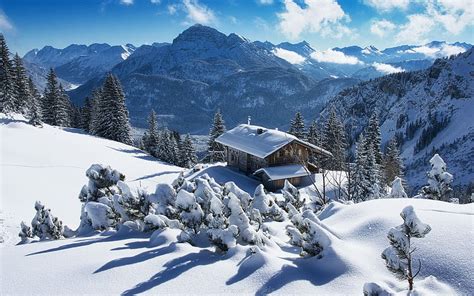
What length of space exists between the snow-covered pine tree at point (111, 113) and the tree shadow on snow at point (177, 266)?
179ft

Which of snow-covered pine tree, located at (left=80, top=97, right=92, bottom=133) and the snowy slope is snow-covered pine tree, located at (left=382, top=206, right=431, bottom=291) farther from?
snow-covered pine tree, located at (left=80, top=97, right=92, bottom=133)

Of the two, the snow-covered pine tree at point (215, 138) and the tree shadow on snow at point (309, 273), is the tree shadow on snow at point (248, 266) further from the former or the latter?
the snow-covered pine tree at point (215, 138)

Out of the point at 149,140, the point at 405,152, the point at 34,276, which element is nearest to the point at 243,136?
the point at 149,140

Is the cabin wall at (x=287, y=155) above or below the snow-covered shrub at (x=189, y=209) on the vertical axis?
Result: above

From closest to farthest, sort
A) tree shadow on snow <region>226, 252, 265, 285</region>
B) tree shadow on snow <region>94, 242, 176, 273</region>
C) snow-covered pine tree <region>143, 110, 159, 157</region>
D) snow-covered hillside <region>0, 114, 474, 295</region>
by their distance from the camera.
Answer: snow-covered hillside <region>0, 114, 474, 295</region>
tree shadow on snow <region>226, 252, 265, 285</region>
tree shadow on snow <region>94, 242, 176, 273</region>
snow-covered pine tree <region>143, 110, 159, 157</region>

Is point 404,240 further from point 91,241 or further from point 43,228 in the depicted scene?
point 43,228

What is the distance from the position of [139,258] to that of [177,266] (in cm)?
120

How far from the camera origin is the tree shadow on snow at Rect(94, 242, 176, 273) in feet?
25.1

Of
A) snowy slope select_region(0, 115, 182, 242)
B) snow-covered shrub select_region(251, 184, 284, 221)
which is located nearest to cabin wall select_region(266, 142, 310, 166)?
snowy slope select_region(0, 115, 182, 242)

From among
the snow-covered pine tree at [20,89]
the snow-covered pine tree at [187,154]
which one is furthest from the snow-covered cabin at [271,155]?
the snow-covered pine tree at [20,89]

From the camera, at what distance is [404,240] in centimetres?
552

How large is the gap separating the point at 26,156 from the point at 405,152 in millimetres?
180272

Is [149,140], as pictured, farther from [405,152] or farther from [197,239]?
[405,152]

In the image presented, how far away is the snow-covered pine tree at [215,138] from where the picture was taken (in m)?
53.4
